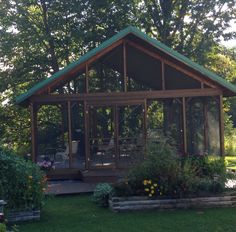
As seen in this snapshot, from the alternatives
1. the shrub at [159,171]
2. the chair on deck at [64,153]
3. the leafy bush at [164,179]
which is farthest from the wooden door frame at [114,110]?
the shrub at [159,171]

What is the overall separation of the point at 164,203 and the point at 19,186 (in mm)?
2918

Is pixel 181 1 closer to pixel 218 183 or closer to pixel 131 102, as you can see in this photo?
pixel 131 102

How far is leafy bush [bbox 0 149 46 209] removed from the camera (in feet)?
28.9

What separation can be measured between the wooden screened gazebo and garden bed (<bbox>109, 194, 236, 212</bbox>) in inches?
179

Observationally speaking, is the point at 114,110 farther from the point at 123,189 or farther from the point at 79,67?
the point at 123,189

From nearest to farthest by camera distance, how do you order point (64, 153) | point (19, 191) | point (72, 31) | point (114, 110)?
point (19, 191), point (114, 110), point (64, 153), point (72, 31)

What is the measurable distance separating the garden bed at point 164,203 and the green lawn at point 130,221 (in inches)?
8.3

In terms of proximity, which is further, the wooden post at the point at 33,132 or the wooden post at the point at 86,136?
the wooden post at the point at 33,132

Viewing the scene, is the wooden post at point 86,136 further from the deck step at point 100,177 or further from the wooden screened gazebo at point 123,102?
the deck step at point 100,177

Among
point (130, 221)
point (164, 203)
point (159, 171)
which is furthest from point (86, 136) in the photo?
point (130, 221)

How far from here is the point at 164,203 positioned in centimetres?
967

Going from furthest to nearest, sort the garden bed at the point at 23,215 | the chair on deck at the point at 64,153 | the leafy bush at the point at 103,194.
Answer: the chair on deck at the point at 64,153, the leafy bush at the point at 103,194, the garden bed at the point at 23,215

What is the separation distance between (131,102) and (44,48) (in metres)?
11.9

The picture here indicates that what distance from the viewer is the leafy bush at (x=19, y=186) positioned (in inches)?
347
